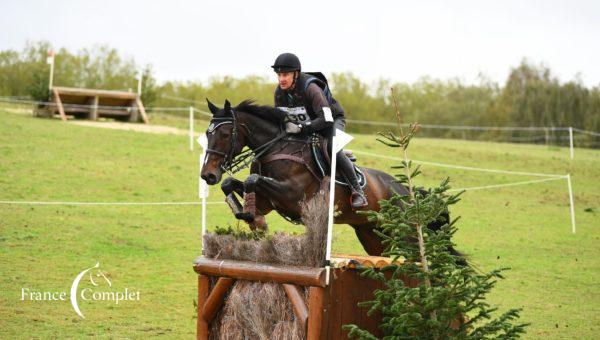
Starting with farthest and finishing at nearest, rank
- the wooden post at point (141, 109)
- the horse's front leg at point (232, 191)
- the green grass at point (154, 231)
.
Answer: the wooden post at point (141, 109)
the green grass at point (154, 231)
the horse's front leg at point (232, 191)

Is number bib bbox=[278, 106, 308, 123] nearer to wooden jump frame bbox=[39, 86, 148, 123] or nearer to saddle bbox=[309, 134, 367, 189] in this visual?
saddle bbox=[309, 134, 367, 189]

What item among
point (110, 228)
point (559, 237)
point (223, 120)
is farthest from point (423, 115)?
point (223, 120)

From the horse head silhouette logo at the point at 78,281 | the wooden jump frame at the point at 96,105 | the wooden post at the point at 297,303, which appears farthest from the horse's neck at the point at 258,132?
the wooden jump frame at the point at 96,105

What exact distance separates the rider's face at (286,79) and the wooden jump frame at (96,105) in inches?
666

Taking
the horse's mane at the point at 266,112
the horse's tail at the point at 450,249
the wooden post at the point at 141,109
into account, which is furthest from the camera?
the wooden post at the point at 141,109

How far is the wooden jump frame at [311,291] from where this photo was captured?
6.16 metres

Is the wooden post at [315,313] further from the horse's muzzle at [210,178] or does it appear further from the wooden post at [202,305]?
the horse's muzzle at [210,178]

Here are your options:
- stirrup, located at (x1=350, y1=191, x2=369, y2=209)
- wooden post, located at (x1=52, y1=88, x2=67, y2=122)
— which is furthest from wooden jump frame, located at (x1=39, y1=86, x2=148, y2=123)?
stirrup, located at (x1=350, y1=191, x2=369, y2=209)

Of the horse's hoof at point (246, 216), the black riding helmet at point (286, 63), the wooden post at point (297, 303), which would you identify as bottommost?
the wooden post at point (297, 303)

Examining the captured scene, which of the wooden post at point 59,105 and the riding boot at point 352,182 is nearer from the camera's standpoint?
the riding boot at point 352,182

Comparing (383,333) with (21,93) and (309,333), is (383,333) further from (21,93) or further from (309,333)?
(21,93)

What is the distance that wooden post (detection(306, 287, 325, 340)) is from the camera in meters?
6.10

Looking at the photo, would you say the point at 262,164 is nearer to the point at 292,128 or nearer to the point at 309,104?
the point at 292,128

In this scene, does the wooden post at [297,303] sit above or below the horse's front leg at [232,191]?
below
